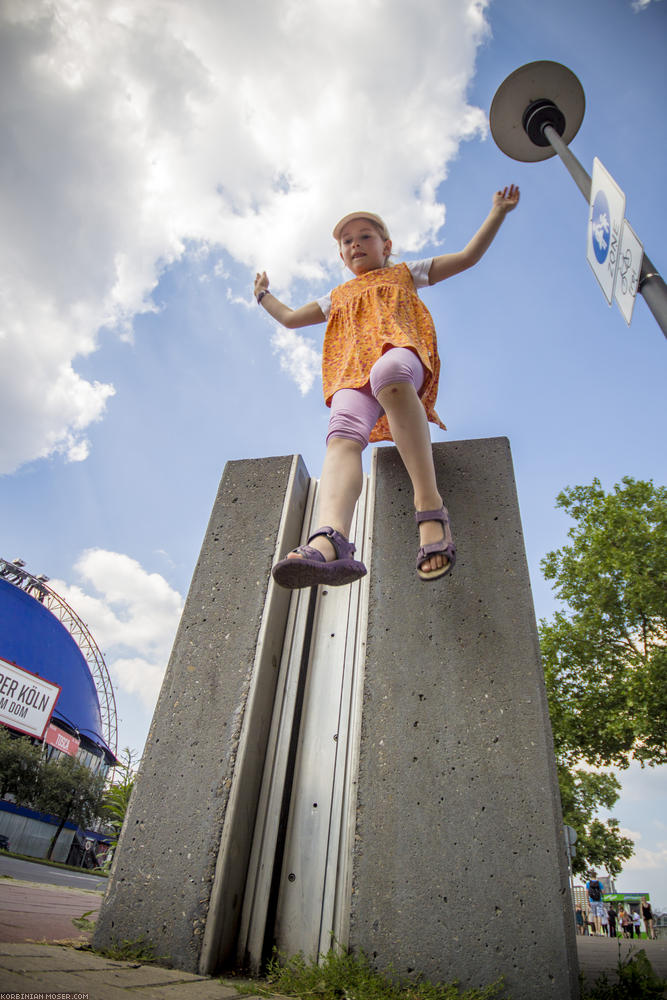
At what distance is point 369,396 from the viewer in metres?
2.45

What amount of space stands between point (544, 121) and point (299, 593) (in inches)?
165

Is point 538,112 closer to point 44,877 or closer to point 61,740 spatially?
point 44,877

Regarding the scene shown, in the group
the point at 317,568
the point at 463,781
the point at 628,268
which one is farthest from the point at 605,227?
the point at 463,781

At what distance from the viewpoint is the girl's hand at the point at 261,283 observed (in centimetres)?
327

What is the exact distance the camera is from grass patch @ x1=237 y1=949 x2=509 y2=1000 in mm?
1474

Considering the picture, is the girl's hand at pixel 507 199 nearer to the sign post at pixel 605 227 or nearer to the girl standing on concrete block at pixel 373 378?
the girl standing on concrete block at pixel 373 378

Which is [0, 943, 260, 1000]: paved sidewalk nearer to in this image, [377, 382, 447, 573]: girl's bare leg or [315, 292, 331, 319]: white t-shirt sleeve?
[377, 382, 447, 573]: girl's bare leg

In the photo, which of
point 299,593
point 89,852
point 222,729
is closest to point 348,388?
point 299,593

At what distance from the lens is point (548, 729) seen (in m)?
1.89

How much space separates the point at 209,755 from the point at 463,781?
0.92m

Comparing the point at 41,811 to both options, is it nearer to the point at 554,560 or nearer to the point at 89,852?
the point at 89,852

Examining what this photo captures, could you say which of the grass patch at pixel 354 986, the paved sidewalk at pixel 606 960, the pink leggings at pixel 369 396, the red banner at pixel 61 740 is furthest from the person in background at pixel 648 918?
the red banner at pixel 61 740

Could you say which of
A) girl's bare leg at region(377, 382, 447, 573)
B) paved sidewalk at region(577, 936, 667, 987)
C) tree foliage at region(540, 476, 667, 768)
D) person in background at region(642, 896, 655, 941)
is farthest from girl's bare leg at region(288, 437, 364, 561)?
person in background at region(642, 896, 655, 941)

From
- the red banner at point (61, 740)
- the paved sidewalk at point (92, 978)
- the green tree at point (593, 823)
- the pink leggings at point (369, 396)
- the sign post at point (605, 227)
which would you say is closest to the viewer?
the paved sidewalk at point (92, 978)
